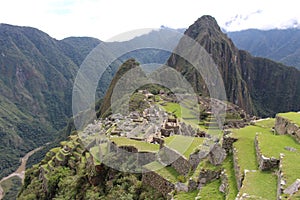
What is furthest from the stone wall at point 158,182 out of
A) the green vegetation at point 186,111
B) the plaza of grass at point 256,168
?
the green vegetation at point 186,111

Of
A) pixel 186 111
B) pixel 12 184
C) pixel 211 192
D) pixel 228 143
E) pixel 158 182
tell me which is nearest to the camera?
pixel 211 192

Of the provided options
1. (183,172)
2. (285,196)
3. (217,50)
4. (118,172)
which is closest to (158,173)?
(183,172)

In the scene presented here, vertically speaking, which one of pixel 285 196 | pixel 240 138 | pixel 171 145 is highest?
pixel 285 196

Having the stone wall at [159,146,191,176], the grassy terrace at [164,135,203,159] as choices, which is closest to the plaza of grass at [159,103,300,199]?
the stone wall at [159,146,191,176]

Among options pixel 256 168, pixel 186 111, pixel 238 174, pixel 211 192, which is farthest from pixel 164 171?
pixel 186 111

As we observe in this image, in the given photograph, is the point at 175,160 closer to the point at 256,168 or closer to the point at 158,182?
the point at 158,182

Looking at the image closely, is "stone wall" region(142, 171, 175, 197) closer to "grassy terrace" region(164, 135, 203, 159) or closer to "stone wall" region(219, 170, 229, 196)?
"grassy terrace" region(164, 135, 203, 159)

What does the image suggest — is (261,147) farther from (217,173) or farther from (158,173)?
(158,173)
